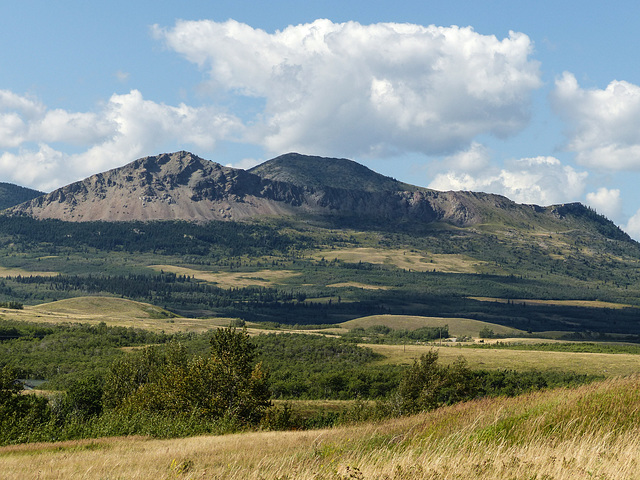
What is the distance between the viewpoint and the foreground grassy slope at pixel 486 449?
9.78 m

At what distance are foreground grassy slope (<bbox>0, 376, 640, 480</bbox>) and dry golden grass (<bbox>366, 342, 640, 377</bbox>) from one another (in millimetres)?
127946

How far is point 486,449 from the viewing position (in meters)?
10.9

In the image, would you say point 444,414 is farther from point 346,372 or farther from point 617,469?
point 346,372

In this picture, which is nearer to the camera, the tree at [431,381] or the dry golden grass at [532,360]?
the tree at [431,381]

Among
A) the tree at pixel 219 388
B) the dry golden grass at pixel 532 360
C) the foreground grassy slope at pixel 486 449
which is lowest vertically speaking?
the dry golden grass at pixel 532 360

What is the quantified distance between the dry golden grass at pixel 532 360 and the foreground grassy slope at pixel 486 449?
5037 inches

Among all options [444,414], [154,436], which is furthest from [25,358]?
[444,414]

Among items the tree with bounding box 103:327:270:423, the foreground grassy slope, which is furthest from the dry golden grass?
the foreground grassy slope

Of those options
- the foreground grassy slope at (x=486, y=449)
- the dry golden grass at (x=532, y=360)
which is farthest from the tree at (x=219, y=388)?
the dry golden grass at (x=532, y=360)

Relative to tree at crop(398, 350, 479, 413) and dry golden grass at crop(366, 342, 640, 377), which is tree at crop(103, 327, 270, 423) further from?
dry golden grass at crop(366, 342, 640, 377)

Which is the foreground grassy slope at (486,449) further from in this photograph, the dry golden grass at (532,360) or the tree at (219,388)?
the dry golden grass at (532,360)

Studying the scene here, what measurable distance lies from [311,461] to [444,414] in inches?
243

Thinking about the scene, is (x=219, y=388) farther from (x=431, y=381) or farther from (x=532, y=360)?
(x=532, y=360)

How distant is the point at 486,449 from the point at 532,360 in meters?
152
